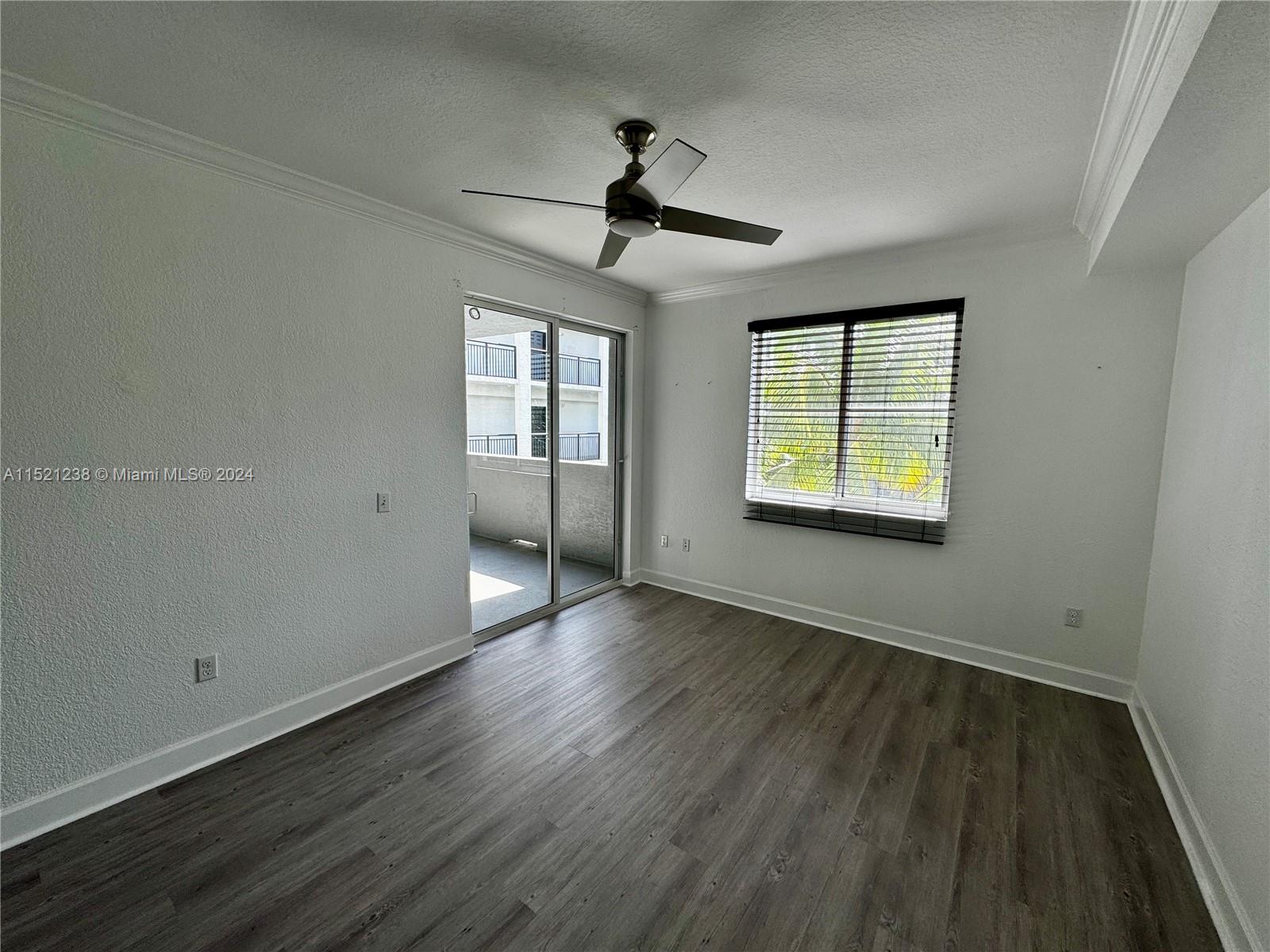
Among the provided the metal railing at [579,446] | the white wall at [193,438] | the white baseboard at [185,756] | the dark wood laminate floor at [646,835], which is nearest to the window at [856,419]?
the dark wood laminate floor at [646,835]

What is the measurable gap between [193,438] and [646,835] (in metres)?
2.36

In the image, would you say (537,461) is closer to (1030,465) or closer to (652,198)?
(652,198)

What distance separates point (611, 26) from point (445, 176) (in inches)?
46.1

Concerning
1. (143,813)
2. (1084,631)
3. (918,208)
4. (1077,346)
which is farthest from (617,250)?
(1084,631)

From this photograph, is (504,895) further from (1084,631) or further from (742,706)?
(1084,631)

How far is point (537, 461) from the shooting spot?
12.2ft

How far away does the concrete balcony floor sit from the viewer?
372 cm

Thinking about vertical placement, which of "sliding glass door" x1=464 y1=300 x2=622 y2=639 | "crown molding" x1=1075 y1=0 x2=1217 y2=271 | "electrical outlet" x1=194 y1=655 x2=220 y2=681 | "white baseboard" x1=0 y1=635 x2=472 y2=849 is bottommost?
"white baseboard" x1=0 y1=635 x2=472 y2=849

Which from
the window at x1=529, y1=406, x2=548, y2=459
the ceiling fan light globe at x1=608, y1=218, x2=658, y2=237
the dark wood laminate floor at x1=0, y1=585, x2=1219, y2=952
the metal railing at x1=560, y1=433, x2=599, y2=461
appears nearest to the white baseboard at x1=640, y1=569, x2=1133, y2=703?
the dark wood laminate floor at x1=0, y1=585, x2=1219, y2=952

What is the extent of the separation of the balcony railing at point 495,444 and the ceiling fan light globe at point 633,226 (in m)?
1.75

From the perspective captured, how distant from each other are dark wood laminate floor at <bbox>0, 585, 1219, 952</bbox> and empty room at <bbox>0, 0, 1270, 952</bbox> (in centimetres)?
2

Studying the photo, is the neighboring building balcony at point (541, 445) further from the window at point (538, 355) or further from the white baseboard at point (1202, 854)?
the white baseboard at point (1202, 854)

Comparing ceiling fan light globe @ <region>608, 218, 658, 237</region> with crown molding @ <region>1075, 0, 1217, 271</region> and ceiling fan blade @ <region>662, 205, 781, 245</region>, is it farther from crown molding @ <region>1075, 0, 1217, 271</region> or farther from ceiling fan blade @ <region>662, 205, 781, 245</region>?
crown molding @ <region>1075, 0, 1217, 271</region>

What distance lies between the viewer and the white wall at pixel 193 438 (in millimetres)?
1739
